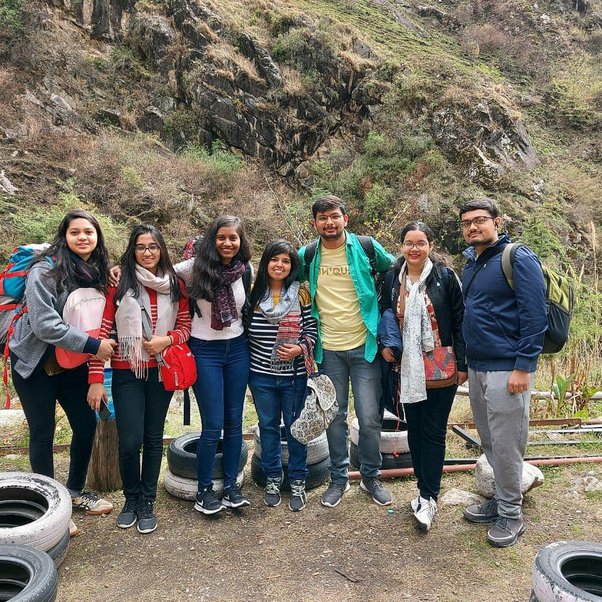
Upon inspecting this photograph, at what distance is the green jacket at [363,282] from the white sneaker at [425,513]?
1.03m

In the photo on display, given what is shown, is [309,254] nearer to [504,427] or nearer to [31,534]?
[504,427]

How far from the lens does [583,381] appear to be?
5.82 metres

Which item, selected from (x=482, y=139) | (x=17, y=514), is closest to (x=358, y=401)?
(x=17, y=514)

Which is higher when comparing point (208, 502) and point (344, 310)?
point (344, 310)

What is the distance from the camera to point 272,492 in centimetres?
357

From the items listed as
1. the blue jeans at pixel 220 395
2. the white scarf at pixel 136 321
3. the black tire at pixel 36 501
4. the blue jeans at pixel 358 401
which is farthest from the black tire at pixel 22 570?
the blue jeans at pixel 358 401

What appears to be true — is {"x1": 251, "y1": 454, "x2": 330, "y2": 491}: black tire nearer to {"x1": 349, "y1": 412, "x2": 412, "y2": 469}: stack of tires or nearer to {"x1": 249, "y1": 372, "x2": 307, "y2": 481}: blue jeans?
{"x1": 249, "y1": 372, "x2": 307, "y2": 481}: blue jeans

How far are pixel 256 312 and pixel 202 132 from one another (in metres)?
12.4

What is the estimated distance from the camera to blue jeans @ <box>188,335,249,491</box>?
318cm

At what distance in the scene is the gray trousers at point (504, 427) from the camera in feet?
9.35

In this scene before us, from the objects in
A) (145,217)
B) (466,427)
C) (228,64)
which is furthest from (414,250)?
(228,64)

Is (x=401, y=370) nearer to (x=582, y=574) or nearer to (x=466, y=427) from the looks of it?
(x=582, y=574)

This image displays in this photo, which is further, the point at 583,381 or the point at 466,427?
the point at 583,381

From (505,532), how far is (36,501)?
9.42 feet
